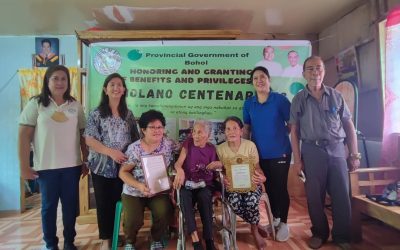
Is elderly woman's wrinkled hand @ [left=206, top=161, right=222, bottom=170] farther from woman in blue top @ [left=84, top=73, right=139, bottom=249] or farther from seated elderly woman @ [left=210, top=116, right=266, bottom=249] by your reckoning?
woman in blue top @ [left=84, top=73, right=139, bottom=249]

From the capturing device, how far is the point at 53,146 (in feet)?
6.73

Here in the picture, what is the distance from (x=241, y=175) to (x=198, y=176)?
0.32 meters

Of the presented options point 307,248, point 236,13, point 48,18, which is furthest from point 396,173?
point 48,18

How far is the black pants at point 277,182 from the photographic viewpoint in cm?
228

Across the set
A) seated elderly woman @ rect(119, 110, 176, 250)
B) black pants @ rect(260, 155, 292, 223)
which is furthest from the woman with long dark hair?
black pants @ rect(260, 155, 292, 223)

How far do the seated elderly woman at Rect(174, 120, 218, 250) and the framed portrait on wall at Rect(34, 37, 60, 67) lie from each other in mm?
2773

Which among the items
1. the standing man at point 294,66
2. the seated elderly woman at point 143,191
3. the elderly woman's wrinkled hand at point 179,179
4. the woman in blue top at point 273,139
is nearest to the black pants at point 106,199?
the seated elderly woman at point 143,191

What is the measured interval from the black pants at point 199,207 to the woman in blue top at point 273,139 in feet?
1.83

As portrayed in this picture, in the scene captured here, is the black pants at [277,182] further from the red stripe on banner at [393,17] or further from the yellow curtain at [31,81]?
the yellow curtain at [31,81]

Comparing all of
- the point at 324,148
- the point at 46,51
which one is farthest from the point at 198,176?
the point at 46,51

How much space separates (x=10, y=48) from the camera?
3939 mm

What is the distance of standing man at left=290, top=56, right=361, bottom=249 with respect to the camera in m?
2.13

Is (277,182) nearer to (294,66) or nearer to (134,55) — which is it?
(294,66)

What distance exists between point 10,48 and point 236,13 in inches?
124
